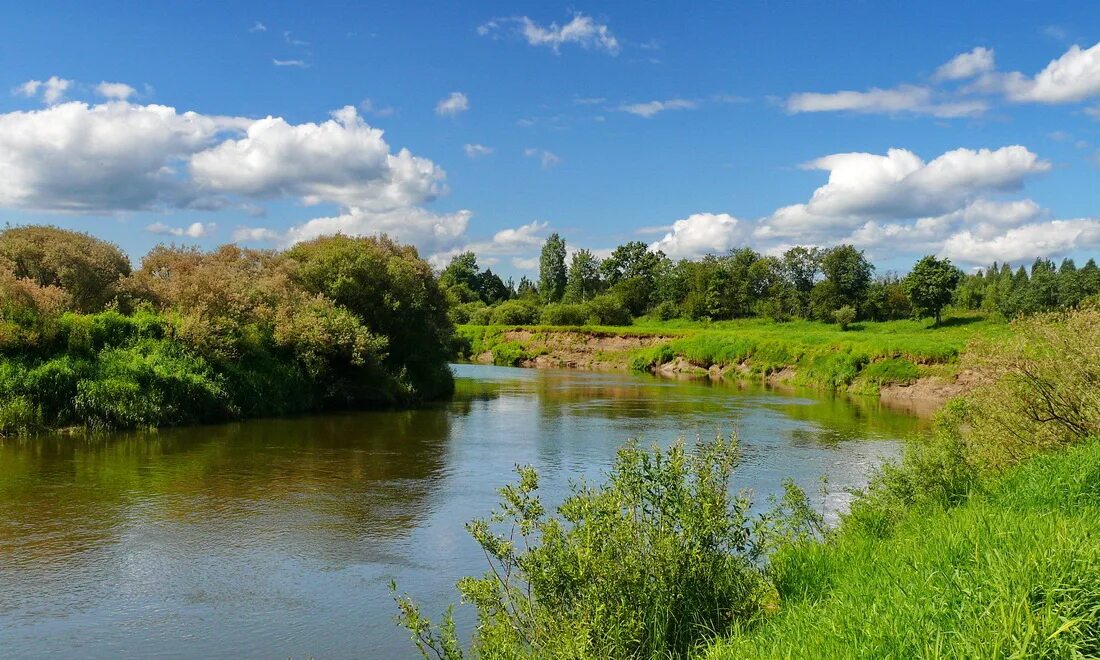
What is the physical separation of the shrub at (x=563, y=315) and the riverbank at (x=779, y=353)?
8.43 m

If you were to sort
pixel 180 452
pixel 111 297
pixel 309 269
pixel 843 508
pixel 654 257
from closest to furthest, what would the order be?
pixel 843 508, pixel 180 452, pixel 111 297, pixel 309 269, pixel 654 257

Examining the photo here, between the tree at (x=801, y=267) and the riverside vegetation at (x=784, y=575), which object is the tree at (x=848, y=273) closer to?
the tree at (x=801, y=267)

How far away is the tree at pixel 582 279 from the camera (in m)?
119

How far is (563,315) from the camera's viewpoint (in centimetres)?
8556

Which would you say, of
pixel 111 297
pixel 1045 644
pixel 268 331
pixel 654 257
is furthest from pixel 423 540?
pixel 654 257

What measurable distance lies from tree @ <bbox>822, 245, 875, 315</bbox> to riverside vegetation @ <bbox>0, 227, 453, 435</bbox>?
54.3m

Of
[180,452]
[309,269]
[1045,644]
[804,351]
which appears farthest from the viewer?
[804,351]

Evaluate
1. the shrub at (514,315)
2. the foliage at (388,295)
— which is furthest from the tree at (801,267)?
the foliage at (388,295)

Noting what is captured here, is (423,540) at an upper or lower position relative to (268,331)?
lower

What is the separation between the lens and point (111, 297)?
1176 inches

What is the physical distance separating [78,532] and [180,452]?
776 cm

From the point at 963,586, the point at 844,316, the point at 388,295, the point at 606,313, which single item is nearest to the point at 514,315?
the point at 606,313

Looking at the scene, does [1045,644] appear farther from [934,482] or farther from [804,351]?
[804,351]

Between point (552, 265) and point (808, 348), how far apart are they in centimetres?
8008
